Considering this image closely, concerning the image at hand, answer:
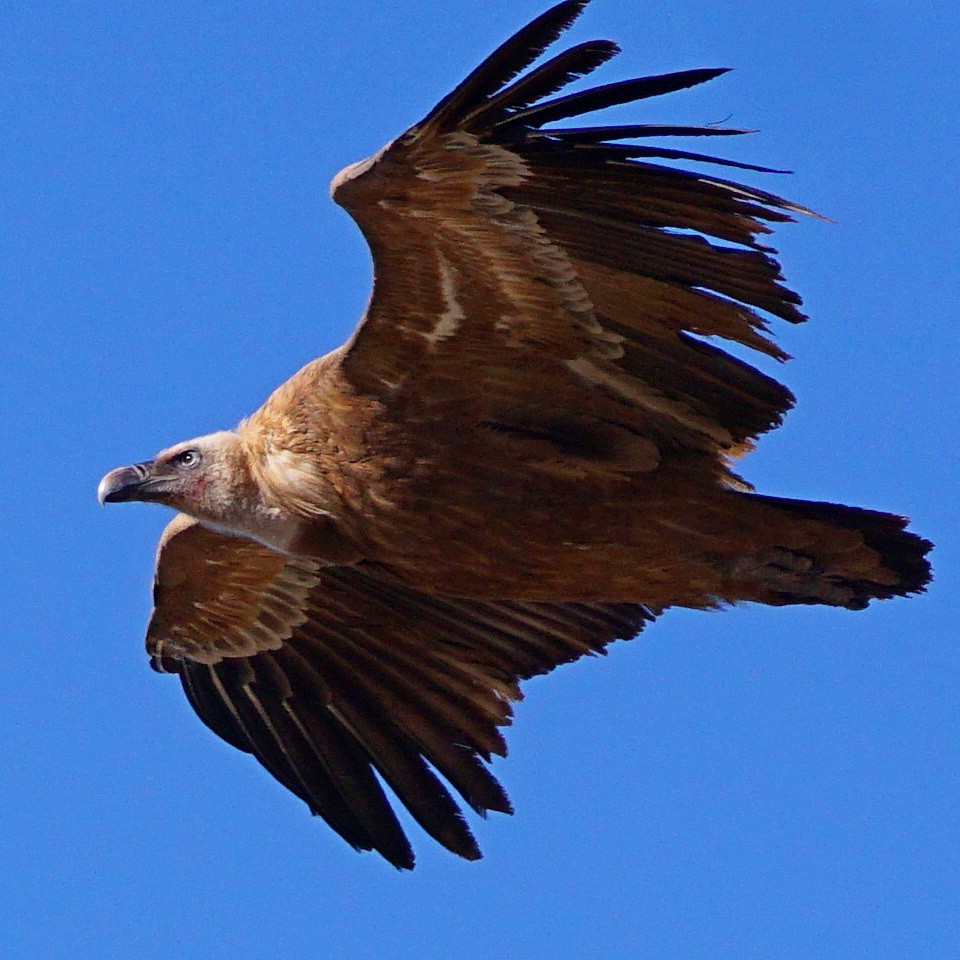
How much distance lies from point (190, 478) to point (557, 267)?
2227mm

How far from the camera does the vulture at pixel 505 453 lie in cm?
791

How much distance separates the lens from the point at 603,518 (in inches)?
348

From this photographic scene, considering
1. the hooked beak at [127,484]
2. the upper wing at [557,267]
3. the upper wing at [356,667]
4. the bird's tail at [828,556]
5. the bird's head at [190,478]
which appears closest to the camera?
the upper wing at [557,267]

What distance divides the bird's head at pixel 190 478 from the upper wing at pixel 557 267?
1.00m

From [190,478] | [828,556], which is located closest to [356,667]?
[190,478]

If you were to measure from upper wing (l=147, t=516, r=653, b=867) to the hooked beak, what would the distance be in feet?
1.20

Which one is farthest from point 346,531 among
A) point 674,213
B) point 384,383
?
point 674,213

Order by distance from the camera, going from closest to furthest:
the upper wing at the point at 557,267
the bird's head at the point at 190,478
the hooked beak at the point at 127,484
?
1. the upper wing at the point at 557,267
2. the bird's head at the point at 190,478
3. the hooked beak at the point at 127,484

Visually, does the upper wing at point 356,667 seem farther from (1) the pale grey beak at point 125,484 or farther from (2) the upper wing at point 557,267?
(2) the upper wing at point 557,267

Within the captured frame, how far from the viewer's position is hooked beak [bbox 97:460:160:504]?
9.74m

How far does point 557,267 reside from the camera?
8289 mm

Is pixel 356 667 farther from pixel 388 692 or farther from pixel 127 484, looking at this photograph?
pixel 127 484

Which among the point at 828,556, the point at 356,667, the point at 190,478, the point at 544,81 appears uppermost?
the point at 544,81

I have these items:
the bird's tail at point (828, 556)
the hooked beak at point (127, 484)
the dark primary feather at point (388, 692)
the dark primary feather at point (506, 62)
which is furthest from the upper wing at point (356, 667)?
the dark primary feather at point (506, 62)
